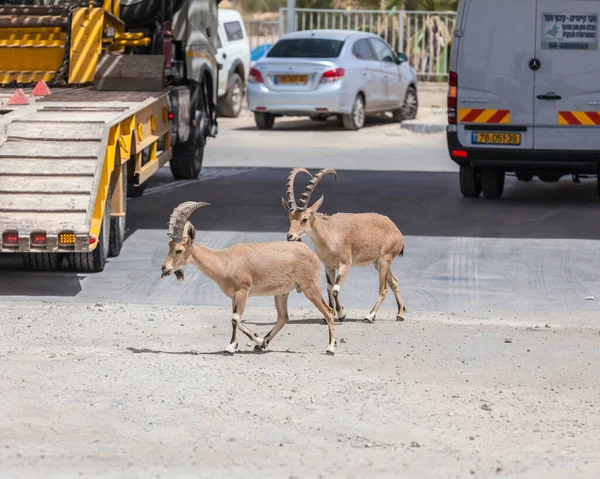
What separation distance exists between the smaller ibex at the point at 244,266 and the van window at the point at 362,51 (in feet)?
56.1

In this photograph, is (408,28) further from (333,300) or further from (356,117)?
(333,300)

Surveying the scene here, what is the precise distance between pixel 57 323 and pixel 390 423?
139 inches

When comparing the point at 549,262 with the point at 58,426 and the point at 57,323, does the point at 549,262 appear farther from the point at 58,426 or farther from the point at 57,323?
the point at 58,426

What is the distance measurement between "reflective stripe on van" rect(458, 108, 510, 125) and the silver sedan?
9.16 metres

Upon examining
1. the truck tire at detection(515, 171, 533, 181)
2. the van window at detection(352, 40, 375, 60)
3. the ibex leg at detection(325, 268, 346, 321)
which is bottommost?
the truck tire at detection(515, 171, 533, 181)

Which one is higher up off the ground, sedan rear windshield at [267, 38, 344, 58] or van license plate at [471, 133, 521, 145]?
sedan rear windshield at [267, 38, 344, 58]

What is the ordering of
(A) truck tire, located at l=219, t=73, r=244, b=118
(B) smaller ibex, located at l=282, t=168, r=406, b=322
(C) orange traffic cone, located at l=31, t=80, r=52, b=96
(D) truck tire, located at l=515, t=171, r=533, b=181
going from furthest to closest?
(A) truck tire, located at l=219, t=73, r=244, b=118 → (D) truck tire, located at l=515, t=171, r=533, b=181 → (C) orange traffic cone, located at l=31, t=80, r=52, b=96 → (B) smaller ibex, located at l=282, t=168, r=406, b=322

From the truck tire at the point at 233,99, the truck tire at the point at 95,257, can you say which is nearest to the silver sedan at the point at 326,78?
the truck tire at the point at 233,99

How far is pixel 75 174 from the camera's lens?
A: 1127cm

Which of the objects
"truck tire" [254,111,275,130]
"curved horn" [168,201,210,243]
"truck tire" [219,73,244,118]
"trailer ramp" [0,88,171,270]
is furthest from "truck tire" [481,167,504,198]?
"truck tire" [219,73,244,118]

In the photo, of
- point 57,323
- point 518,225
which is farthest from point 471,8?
point 57,323

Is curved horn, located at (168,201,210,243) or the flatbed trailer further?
the flatbed trailer

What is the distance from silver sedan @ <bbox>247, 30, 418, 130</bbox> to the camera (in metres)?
24.6

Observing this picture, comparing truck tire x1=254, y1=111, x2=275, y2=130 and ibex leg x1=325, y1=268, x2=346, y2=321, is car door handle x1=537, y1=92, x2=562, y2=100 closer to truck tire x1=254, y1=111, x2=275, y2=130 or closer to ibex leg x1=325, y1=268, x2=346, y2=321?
ibex leg x1=325, y1=268, x2=346, y2=321
